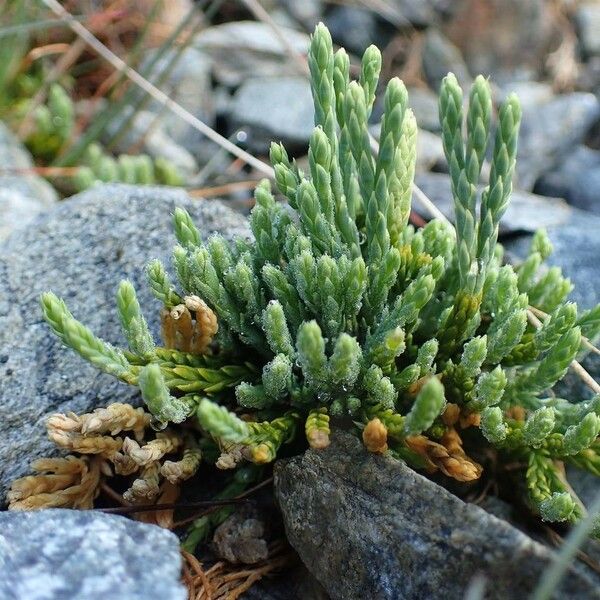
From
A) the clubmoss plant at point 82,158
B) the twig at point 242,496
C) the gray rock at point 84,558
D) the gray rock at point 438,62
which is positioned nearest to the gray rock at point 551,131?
A: the gray rock at point 438,62

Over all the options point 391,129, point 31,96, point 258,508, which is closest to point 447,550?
point 258,508

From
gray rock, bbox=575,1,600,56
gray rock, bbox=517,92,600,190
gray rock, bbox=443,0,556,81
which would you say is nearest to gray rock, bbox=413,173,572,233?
gray rock, bbox=517,92,600,190

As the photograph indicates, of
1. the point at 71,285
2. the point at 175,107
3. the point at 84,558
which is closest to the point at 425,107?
the point at 175,107

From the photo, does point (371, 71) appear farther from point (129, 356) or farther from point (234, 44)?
point (234, 44)

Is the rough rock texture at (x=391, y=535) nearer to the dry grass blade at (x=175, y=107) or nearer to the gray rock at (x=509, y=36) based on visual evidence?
the dry grass blade at (x=175, y=107)

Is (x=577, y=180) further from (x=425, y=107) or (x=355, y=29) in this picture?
(x=355, y=29)

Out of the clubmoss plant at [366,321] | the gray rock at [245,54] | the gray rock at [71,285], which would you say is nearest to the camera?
the clubmoss plant at [366,321]

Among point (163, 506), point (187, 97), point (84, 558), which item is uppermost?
point (84, 558)
